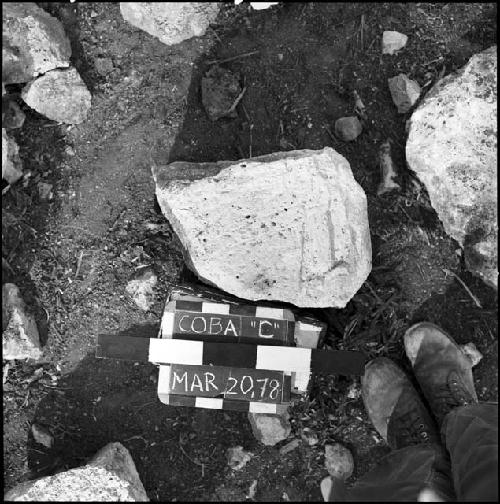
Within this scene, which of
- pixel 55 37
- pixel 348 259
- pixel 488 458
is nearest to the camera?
pixel 488 458

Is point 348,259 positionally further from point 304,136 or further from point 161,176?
point 161,176

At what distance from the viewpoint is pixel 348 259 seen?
263cm

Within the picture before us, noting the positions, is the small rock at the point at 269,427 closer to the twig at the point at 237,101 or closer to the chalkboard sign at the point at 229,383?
the chalkboard sign at the point at 229,383

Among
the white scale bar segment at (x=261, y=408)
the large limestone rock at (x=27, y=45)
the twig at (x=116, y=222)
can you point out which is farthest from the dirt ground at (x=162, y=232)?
the white scale bar segment at (x=261, y=408)

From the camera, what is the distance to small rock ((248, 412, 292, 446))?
2.87 meters

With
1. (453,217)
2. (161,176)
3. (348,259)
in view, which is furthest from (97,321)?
(453,217)

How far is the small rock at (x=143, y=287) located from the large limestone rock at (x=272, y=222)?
35 centimetres

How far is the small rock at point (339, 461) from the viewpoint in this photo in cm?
293

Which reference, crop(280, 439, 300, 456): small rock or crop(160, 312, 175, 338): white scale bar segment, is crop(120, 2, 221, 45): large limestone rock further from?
crop(280, 439, 300, 456): small rock

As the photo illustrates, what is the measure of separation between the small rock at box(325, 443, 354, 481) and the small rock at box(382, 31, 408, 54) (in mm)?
2176

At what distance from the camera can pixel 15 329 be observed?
2.83 meters

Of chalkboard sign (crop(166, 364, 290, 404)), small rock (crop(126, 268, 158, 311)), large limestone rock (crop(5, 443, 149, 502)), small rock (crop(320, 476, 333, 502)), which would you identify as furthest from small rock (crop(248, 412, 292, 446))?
small rock (crop(126, 268, 158, 311))

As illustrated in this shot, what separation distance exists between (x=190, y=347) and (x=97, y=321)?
60cm

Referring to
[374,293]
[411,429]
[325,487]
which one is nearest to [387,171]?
[374,293]
